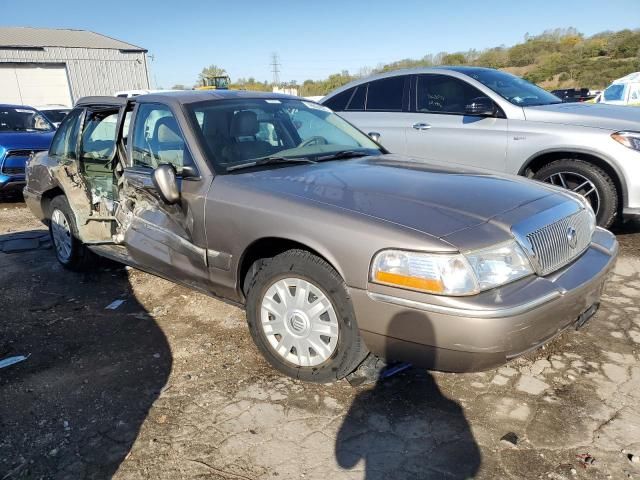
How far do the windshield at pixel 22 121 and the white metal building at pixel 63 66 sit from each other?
70.1 feet

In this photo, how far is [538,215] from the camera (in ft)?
8.61

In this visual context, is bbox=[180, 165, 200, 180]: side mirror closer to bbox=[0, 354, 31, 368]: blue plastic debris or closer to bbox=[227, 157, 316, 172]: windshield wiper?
bbox=[227, 157, 316, 172]: windshield wiper

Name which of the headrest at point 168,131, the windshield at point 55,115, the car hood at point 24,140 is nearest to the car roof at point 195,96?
the headrest at point 168,131

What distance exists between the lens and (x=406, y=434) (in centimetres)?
245

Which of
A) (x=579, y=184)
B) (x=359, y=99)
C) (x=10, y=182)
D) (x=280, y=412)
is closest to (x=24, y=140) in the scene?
(x=10, y=182)

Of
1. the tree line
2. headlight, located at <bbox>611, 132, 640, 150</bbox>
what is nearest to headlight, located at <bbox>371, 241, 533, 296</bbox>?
headlight, located at <bbox>611, 132, 640, 150</bbox>

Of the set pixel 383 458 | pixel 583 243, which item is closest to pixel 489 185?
pixel 583 243

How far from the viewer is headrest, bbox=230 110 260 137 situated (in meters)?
3.50

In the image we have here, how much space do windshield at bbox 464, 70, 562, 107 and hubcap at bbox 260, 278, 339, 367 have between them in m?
3.86

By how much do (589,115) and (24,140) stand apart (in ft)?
28.3

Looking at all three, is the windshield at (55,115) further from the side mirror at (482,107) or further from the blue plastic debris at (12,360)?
the blue plastic debris at (12,360)

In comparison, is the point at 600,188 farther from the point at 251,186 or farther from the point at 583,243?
the point at 251,186

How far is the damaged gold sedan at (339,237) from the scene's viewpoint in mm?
2293

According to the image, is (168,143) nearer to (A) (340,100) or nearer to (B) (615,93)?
(A) (340,100)
